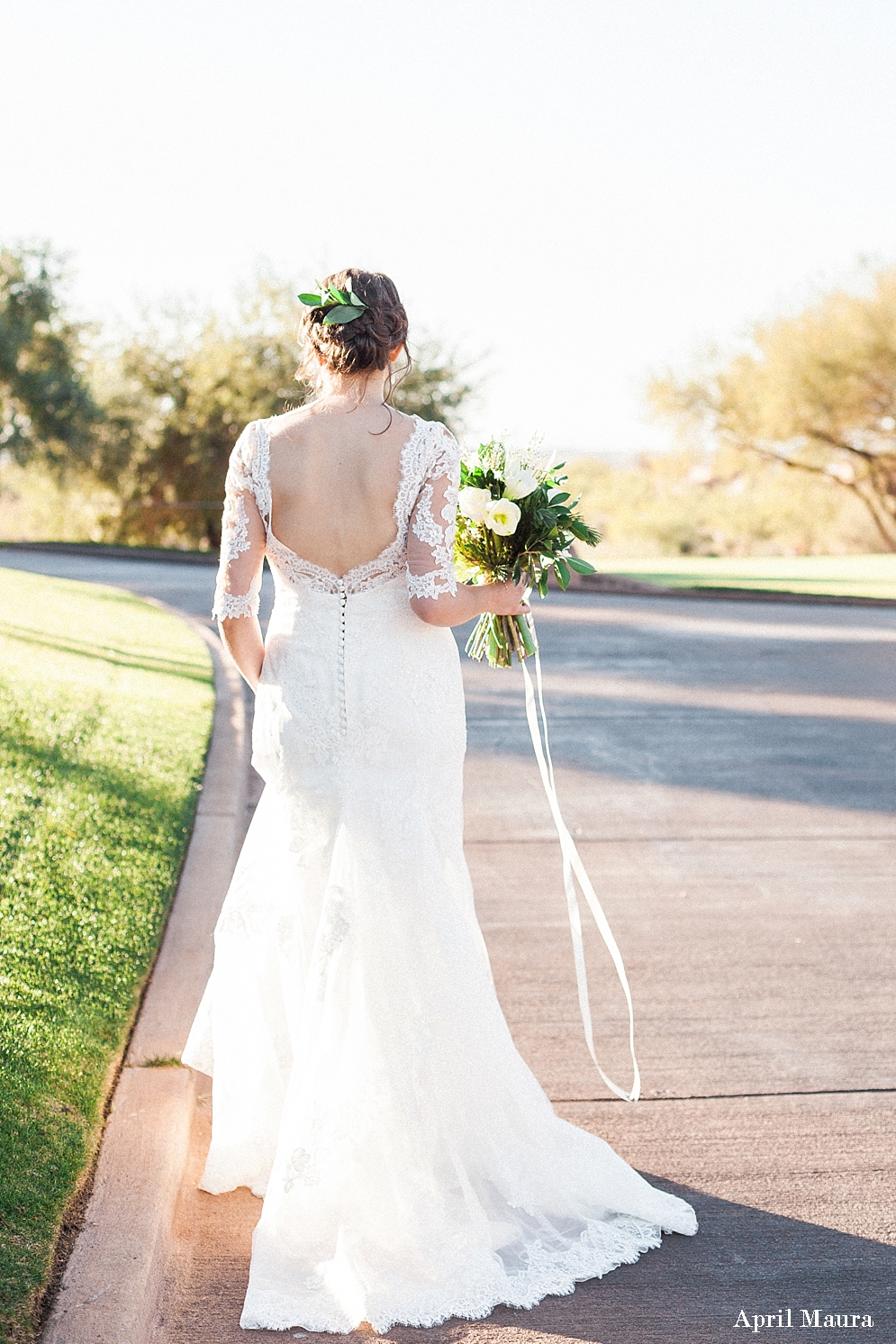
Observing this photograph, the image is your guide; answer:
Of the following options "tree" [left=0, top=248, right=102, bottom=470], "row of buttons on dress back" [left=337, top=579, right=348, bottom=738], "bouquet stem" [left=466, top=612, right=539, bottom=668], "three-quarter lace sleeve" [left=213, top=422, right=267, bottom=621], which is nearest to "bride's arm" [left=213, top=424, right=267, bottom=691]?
"three-quarter lace sleeve" [left=213, top=422, right=267, bottom=621]

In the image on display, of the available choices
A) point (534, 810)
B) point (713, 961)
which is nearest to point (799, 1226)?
point (713, 961)

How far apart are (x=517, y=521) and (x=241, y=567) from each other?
778 millimetres

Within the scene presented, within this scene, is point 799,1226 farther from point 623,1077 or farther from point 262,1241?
point 262,1241

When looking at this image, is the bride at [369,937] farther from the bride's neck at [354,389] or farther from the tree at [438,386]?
the tree at [438,386]

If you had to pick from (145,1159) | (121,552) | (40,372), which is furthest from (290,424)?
(40,372)

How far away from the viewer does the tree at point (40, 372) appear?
31.8 meters

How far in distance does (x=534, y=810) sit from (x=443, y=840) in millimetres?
4263

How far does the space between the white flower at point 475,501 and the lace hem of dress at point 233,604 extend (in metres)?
0.66

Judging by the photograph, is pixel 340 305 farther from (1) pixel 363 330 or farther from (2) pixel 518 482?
(2) pixel 518 482

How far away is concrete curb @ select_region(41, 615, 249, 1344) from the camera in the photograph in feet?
8.66

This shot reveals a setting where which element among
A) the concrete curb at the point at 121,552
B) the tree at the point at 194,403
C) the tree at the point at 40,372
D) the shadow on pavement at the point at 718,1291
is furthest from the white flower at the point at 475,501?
the tree at the point at 194,403

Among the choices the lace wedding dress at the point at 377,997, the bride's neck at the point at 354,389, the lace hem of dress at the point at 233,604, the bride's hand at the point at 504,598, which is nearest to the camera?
the lace wedding dress at the point at 377,997

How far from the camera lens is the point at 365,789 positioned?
3094 millimetres

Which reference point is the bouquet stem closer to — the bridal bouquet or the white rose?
the bridal bouquet
